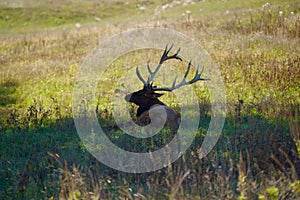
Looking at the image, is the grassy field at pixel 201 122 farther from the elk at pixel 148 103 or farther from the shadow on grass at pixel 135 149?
the elk at pixel 148 103

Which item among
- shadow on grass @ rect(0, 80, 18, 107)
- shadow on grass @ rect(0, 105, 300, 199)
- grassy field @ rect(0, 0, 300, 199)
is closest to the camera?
grassy field @ rect(0, 0, 300, 199)

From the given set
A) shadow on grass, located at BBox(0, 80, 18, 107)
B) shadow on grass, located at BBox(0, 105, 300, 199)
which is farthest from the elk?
shadow on grass, located at BBox(0, 80, 18, 107)

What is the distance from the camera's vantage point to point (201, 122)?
8.38 m

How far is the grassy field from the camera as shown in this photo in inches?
203

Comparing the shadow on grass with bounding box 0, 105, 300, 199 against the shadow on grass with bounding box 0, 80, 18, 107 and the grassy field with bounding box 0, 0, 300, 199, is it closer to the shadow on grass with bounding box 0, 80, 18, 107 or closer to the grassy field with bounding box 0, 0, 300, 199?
the grassy field with bounding box 0, 0, 300, 199

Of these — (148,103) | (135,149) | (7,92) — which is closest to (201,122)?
(148,103)

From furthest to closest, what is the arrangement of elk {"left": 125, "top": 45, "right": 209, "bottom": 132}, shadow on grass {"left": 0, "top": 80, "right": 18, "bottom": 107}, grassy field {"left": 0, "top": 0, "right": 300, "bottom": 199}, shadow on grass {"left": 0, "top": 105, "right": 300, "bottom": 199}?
shadow on grass {"left": 0, "top": 80, "right": 18, "bottom": 107} → elk {"left": 125, "top": 45, "right": 209, "bottom": 132} → shadow on grass {"left": 0, "top": 105, "right": 300, "bottom": 199} → grassy field {"left": 0, "top": 0, "right": 300, "bottom": 199}

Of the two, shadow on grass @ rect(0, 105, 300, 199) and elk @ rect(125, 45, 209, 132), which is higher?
elk @ rect(125, 45, 209, 132)

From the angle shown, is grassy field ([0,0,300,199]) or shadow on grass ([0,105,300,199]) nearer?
grassy field ([0,0,300,199])

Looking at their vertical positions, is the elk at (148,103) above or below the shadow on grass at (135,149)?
above

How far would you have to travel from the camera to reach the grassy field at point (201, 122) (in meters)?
5.15

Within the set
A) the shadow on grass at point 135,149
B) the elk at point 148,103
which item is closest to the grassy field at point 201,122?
the shadow on grass at point 135,149

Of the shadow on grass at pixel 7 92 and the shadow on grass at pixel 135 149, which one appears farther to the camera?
the shadow on grass at pixel 7 92

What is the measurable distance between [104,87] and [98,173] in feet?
20.4
